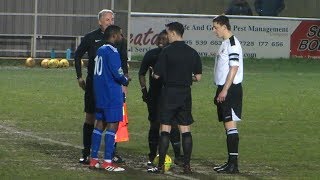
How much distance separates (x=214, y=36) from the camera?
38375 mm

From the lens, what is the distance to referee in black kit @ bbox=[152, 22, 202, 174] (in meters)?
14.3

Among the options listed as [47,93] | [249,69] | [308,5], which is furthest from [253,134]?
[308,5]

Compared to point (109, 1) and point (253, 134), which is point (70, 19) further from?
point (253, 134)

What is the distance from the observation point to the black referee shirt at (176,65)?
46.9ft

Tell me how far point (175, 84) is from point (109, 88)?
2.69ft

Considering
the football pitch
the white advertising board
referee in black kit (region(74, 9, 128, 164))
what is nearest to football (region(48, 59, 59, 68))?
the football pitch

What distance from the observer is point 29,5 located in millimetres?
36688

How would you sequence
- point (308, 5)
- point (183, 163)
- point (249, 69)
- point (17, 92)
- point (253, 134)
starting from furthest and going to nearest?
point (308, 5) → point (249, 69) → point (17, 92) → point (253, 134) → point (183, 163)

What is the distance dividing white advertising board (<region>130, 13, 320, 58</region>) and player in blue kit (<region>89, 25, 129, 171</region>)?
23.2 meters

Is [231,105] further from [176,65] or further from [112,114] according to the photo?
[112,114]

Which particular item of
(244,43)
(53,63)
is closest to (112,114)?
(53,63)

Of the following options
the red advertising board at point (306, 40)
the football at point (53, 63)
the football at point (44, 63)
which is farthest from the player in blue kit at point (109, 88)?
the red advertising board at point (306, 40)

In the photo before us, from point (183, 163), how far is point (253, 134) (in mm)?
4479

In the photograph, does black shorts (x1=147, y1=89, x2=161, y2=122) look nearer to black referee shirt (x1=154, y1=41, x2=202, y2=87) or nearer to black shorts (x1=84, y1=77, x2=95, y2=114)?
black referee shirt (x1=154, y1=41, x2=202, y2=87)
